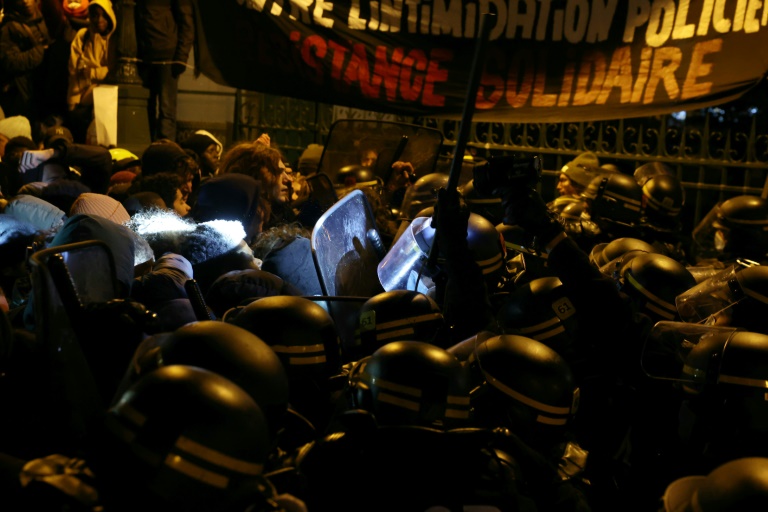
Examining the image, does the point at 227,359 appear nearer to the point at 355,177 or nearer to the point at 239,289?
the point at 239,289

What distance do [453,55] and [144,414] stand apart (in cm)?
462

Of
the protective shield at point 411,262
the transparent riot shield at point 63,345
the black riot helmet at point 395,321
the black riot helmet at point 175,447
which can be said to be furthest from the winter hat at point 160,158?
the black riot helmet at point 175,447

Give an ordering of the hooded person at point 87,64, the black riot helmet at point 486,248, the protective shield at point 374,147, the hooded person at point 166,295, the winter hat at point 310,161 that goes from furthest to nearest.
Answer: the hooded person at point 87,64
the winter hat at point 310,161
the protective shield at point 374,147
the black riot helmet at point 486,248
the hooded person at point 166,295

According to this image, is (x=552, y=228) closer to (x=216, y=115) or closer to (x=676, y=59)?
(x=676, y=59)

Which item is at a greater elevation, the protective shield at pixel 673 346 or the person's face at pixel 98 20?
the person's face at pixel 98 20

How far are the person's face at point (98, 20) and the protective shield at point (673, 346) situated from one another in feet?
29.2

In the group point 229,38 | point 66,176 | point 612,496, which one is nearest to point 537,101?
point 229,38

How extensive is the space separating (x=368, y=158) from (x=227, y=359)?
479 centimetres

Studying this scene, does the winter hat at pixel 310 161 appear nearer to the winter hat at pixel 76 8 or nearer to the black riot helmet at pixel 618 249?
the black riot helmet at pixel 618 249

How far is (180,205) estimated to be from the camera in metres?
7.07

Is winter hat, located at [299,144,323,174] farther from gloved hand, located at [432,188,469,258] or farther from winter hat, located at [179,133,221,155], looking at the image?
gloved hand, located at [432,188,469,258]

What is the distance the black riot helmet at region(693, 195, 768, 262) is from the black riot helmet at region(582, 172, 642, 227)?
2.08ft

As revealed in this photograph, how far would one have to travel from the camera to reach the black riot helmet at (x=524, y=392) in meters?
3.78

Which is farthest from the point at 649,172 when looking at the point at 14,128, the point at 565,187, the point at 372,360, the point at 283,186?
the point at 14,128
